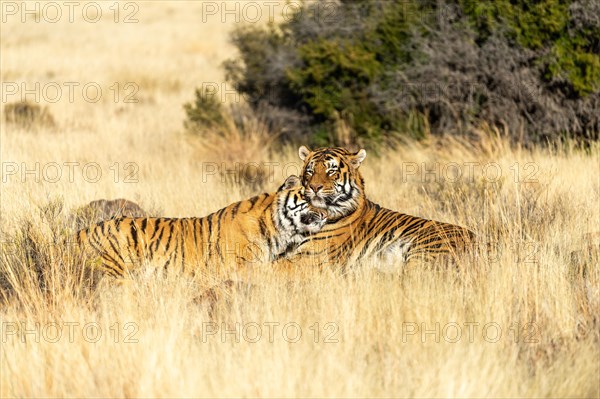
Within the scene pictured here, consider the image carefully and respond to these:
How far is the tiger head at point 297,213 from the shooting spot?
6480mm

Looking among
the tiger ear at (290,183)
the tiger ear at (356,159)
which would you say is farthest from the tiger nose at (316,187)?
the tiger ear at (356,159)

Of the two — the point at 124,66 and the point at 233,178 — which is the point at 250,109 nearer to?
the point at 233,178

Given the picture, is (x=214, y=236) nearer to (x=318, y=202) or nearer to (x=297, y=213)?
(x=297, y=213)

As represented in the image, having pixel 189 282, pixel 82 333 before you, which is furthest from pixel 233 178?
pixel 82 333

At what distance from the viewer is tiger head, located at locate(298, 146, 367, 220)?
21.5ft

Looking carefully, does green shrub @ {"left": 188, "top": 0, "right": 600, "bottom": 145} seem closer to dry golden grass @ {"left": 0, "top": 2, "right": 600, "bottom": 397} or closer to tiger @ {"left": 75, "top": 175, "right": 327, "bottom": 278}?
dry golden grass @ {"left": 0, "top": 2, "right": 600, "bottom": 397}

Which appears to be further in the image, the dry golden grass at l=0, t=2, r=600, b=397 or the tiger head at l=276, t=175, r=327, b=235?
the tiger head at l=276, t=175, r=327, b=235

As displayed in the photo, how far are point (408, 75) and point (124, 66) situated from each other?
1452cm

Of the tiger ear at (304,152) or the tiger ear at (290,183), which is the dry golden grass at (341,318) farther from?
the tiger ear at (304,152)

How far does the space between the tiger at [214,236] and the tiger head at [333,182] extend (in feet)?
0.29

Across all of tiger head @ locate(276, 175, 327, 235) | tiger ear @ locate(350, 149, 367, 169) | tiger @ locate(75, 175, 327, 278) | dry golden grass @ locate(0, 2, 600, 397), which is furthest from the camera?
tiger ear @ locate(350, 149, 367, 169)

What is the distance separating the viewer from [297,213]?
21.3 feet

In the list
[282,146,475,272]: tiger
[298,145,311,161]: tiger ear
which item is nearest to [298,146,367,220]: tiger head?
[282,146,475,272]: tiger

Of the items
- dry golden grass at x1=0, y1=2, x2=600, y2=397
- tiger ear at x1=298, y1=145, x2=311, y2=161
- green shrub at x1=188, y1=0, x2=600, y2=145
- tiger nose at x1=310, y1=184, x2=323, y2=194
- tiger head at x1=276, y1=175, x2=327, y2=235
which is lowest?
dry golden grass at x1=0, y1=2, x2=600, y2=397
